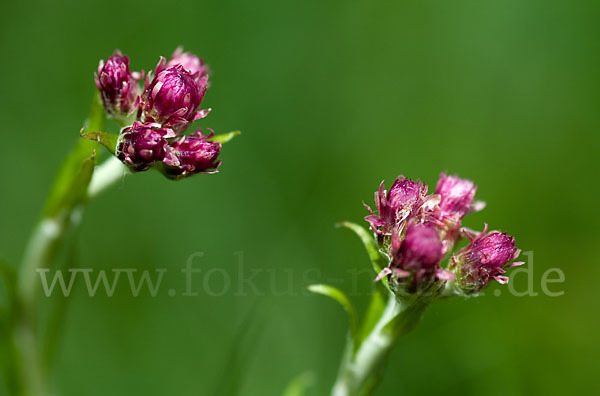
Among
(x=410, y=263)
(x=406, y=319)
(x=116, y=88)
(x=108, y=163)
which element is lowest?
(x=406, y=319)

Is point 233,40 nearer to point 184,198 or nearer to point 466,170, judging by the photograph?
point 184,198

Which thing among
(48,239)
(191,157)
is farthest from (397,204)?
(48,239)

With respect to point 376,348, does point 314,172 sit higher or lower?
higher

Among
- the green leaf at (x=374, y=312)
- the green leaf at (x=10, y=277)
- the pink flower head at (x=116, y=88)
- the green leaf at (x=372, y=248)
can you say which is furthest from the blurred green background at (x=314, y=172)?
the pink flower head at (x=116, y=88)

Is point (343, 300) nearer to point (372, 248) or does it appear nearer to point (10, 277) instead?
point (372, 248)

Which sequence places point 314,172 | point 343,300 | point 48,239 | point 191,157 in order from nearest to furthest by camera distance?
point 191,157 < point 343,300 < point 48,239 < point 314,172

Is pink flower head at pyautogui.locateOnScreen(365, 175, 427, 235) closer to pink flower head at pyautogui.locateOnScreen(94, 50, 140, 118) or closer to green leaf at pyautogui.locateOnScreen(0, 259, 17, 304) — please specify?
pink flower head at pyautogui.locateOnScreen(94, 50, 140, 118)

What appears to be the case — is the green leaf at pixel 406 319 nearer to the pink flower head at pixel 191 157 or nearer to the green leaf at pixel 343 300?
the green leaf at pixel 343 300
